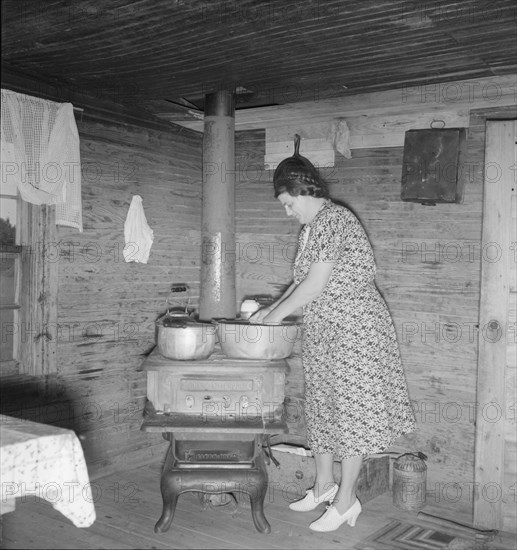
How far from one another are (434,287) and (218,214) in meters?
1.36

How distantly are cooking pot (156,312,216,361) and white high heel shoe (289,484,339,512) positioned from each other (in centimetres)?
102

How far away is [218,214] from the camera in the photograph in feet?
12.0

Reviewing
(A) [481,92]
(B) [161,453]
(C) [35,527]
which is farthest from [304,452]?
(A) [481,92]

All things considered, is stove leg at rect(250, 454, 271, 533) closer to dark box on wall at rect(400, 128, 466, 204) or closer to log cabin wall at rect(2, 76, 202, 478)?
log cabin wall at rect(2, 76, 202, 478)

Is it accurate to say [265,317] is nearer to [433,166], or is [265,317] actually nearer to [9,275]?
[433,166]

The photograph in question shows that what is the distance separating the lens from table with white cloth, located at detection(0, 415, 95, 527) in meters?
1.77

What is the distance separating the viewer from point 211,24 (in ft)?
9.05

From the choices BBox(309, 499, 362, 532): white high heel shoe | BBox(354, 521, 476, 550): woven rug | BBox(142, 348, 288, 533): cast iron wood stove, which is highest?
BBox(142, 348, 288, 533): cast iron wood stove

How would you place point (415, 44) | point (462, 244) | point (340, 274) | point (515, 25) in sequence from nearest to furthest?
point (515, 25) → point (415, 44) → point (340, 274) → point (462, 244)

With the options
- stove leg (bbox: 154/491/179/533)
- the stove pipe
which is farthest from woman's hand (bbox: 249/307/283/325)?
stove leg (bbox: 154/491/179/533)

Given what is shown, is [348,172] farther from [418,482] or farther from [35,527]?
[35,527]

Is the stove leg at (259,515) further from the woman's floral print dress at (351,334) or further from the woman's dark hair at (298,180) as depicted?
the woman's dark hair at (298,180)

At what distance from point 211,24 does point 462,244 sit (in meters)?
1.97

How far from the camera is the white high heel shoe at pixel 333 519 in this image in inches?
130
